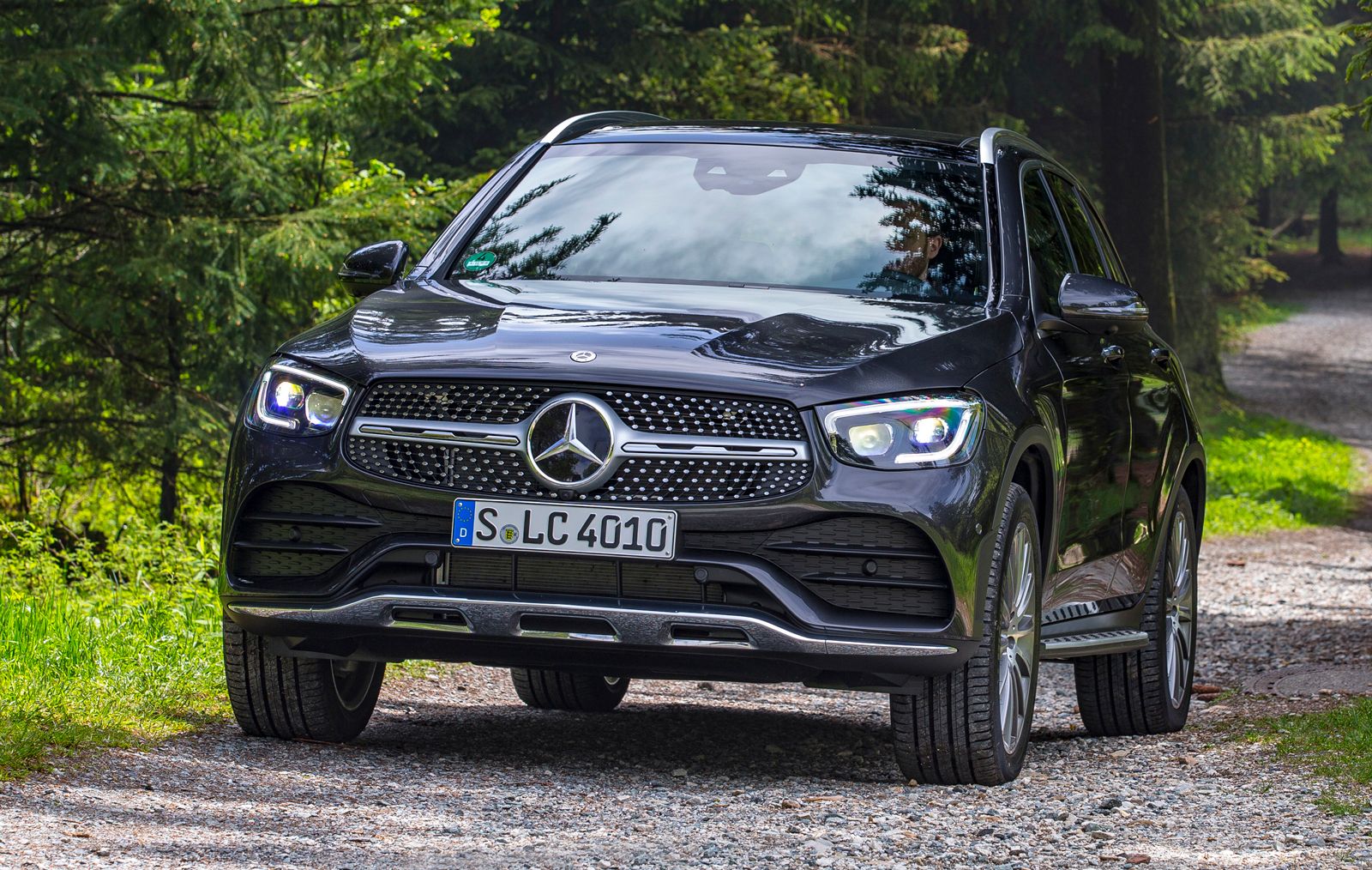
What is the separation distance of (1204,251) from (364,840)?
2794 cm

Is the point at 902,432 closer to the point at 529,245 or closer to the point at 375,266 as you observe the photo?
the point at 529,245

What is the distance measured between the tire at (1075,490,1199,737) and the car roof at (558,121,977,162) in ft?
5.96

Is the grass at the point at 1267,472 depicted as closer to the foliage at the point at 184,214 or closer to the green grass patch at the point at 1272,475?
the green grass patch at the point at 1272,475

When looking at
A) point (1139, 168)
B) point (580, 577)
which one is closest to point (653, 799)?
point (580, 577)

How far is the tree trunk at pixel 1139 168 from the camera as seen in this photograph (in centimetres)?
2414

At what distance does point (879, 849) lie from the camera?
4.65m

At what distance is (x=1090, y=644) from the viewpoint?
6500mm

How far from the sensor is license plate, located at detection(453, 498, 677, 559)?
4.96m

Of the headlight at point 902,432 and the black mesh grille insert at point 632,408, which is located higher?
the black mesh grille insert at point 632,408

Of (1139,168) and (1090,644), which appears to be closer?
(1090,644)

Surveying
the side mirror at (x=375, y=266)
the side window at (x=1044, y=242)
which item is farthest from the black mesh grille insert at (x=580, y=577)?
the side window at (x=1044, y=242)

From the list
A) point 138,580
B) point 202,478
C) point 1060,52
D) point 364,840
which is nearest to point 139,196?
point 202,478

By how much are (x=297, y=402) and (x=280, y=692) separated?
3.11 ft

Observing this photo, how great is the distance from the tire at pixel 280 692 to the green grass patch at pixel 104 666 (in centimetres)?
28
